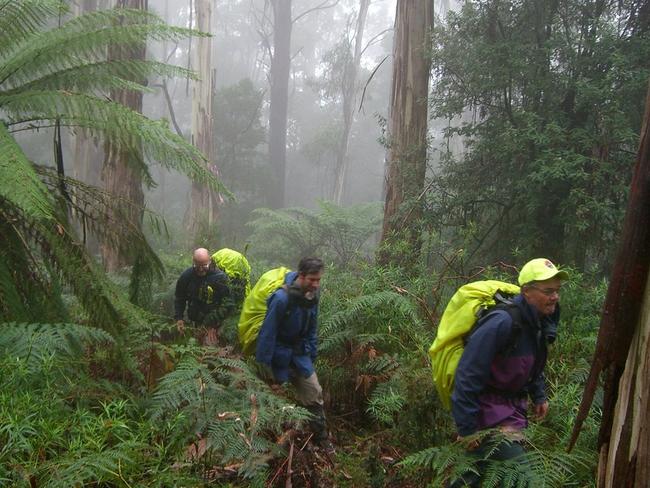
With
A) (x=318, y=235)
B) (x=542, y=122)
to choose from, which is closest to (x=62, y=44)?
(x=542, y=122)

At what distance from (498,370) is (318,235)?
26.8 feet

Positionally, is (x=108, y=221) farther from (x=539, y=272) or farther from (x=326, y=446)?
(x=539, y=272)

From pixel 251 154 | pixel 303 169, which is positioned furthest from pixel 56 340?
pixel 303 169

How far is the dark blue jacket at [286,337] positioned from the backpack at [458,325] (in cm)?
136

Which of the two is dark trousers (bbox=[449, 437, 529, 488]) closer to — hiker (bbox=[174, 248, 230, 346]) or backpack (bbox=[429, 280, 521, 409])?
backpack (bbox=[429, 280, 521, 409])

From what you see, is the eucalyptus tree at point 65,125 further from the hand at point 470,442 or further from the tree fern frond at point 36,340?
the hand at point 470,442

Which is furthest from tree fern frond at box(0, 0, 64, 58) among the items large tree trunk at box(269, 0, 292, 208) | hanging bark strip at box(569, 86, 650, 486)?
large tree trunk at box(269, 0, 292, 208)

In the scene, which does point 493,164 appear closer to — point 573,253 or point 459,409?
point 573,253

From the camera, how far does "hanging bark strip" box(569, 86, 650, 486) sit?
1.31 m

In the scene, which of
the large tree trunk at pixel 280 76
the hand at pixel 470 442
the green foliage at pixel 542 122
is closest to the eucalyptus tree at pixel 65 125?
the hand at pixel 470 442

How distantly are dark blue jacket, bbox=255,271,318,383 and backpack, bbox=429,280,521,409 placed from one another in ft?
4.45

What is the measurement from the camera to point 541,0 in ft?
20.4

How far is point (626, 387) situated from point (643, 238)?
17.2 inches

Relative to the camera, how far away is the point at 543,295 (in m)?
2.75
